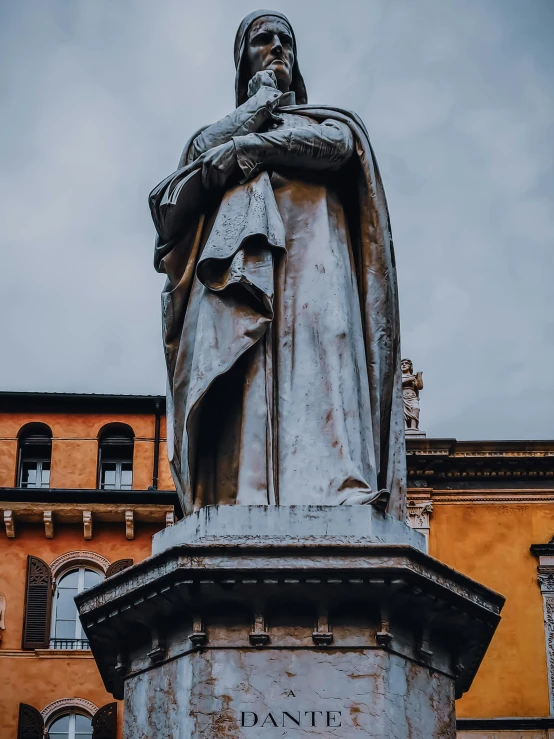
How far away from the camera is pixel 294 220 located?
848cm

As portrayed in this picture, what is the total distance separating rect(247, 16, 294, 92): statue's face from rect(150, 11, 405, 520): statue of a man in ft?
0.79

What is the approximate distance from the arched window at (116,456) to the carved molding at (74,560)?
3141mm

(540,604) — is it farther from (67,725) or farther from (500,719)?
(67,725)

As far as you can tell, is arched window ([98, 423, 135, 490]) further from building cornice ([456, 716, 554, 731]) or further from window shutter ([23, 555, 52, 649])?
building cornice ([456, 716, 554, 731])

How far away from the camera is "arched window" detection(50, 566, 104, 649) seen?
40.7 metres

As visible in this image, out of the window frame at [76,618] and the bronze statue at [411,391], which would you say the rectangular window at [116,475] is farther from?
the bronze statue at [411,391]

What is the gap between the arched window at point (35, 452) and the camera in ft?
146

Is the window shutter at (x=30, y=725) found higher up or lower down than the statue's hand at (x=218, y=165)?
higher up

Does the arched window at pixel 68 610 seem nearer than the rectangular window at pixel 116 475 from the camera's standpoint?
Yes

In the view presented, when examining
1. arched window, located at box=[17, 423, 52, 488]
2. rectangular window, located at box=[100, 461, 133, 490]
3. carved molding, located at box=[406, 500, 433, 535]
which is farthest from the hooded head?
arched window, located at box=[17, 423, 52, 488]

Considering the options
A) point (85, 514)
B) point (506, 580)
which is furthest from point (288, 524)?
point (85, 514)

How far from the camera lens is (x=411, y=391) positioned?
4094 centimetres

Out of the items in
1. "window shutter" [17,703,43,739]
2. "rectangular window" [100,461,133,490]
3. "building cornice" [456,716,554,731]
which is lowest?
"building cornice" [456,716,554,731]

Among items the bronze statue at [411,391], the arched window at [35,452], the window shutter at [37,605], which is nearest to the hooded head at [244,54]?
the bronze statue at [411,391]
